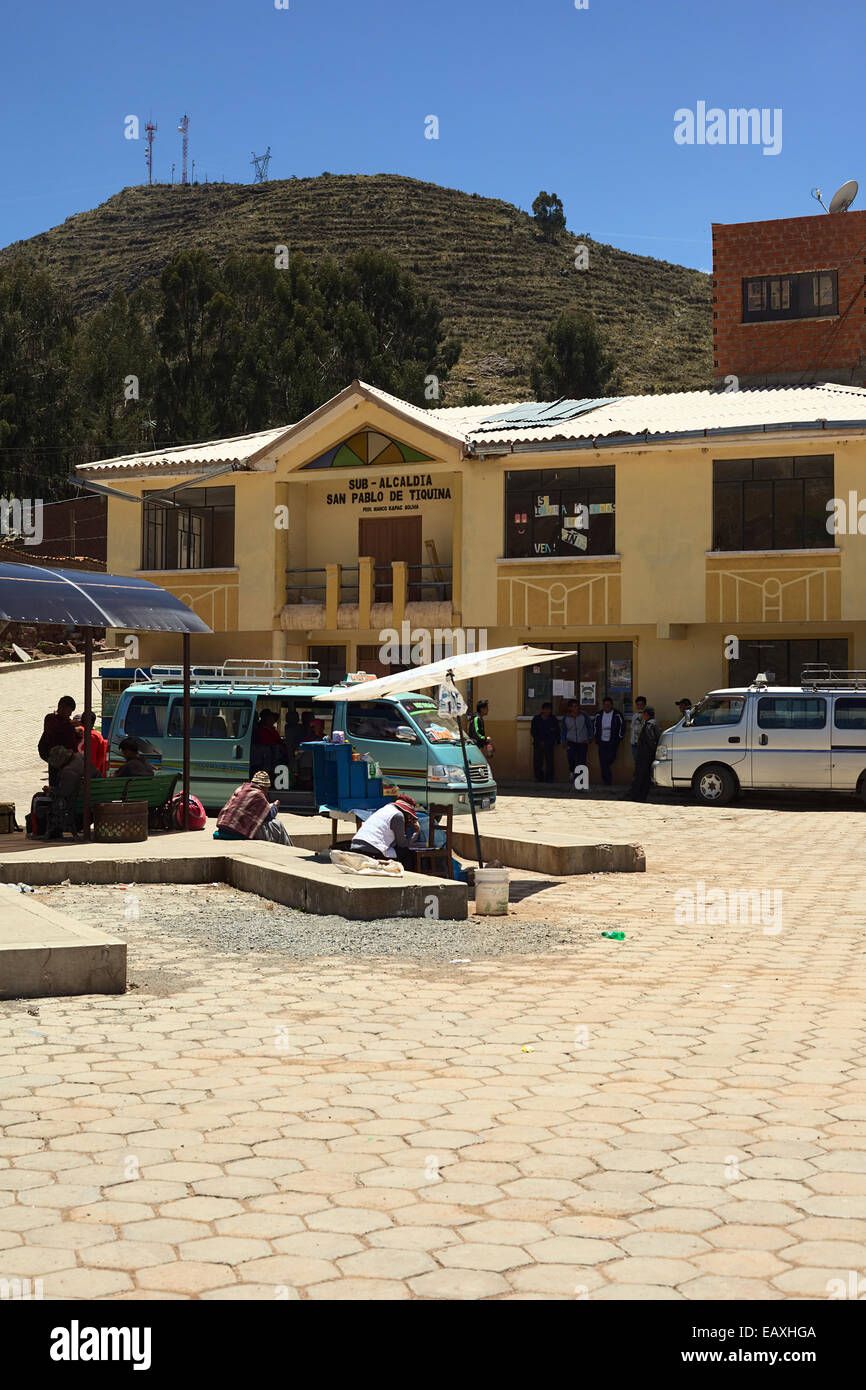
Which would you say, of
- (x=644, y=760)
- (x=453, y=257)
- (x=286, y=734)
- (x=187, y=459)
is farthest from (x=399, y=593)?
(x=453, y=257)

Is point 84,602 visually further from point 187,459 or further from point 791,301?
point 791,301

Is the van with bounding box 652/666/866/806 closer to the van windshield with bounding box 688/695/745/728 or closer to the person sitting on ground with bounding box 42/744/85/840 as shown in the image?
the van windshield with bounding box 688/695/745/728

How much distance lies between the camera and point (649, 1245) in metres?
4.14

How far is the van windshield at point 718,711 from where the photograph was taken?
22.1 metres

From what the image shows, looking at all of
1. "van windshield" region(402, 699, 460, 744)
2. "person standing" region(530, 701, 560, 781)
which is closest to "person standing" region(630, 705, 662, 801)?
"person standing" region(530, 701, 560, 781)

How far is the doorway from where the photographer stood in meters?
29.1

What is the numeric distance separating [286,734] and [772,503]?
34.6ft

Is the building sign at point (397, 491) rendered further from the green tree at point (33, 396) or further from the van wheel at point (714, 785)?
the green tree at point (33, 396)

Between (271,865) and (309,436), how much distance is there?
719 inches

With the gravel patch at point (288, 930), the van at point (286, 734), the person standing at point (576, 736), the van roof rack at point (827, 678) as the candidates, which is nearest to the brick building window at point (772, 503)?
the van roof rack at point (827, 678)

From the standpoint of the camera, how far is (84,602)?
547 inches

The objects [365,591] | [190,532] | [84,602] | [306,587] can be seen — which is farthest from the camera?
[190,532]
